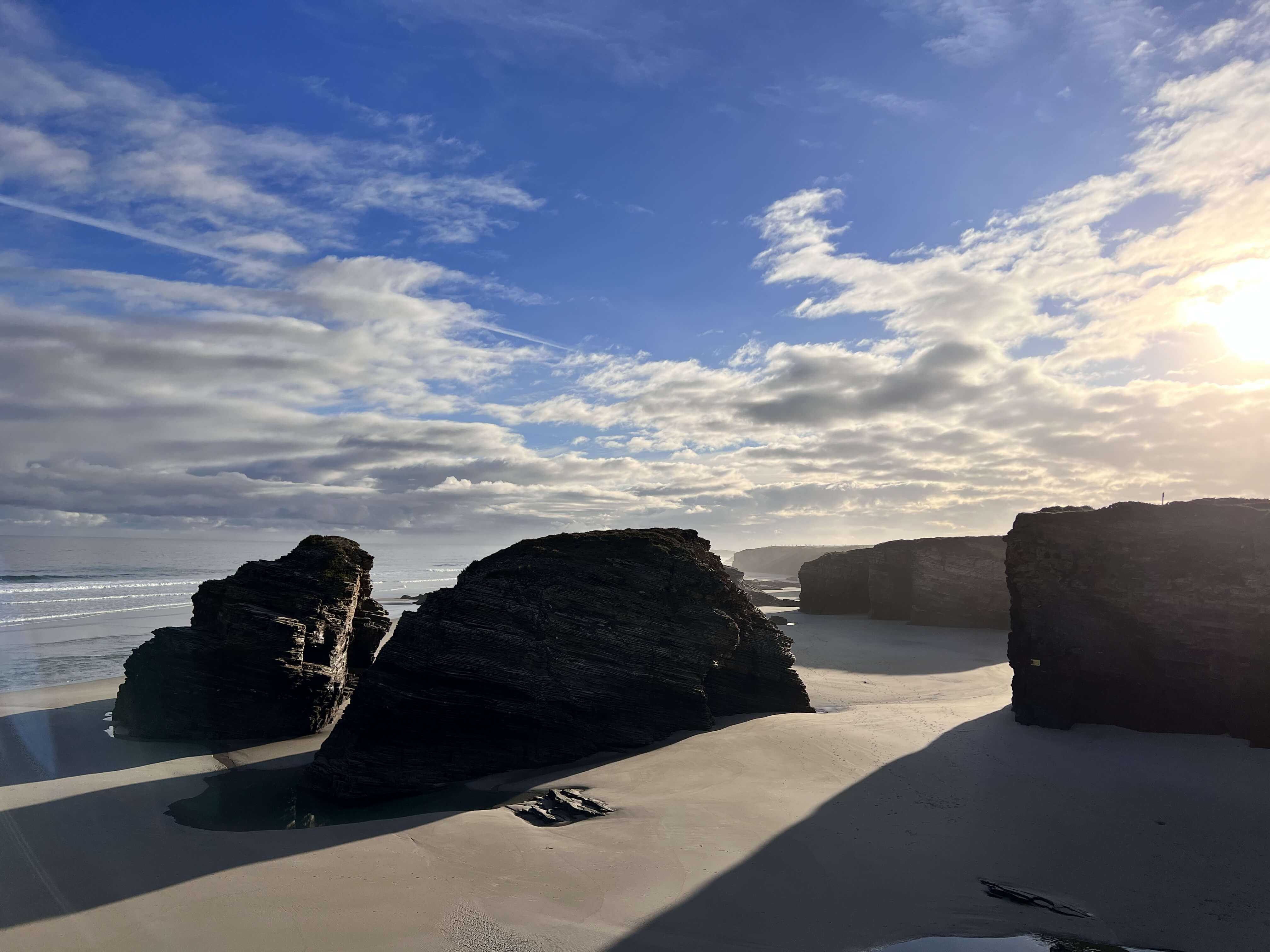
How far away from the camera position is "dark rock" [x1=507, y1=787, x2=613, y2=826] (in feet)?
47.1

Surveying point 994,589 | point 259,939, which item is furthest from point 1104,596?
point 994,589

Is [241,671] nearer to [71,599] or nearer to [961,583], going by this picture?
[961,583]

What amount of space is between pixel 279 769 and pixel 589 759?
27.1 feet

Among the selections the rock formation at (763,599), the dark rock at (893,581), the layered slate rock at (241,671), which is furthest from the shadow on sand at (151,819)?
the rock formation at (763,599)

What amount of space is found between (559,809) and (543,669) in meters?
3.67

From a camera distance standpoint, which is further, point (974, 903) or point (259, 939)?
point (974, 903)

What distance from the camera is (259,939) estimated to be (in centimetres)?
995

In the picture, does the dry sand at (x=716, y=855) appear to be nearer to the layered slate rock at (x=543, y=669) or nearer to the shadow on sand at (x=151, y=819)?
the shadow on sand at (x=151, y=819)

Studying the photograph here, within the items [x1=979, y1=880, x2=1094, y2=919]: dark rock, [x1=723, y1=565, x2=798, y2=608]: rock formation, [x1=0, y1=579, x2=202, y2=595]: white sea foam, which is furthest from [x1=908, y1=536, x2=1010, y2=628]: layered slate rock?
[x1=0, y1=579, x2=202, y2=595]: white sea foam

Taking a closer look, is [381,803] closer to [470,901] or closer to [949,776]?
[470,901]

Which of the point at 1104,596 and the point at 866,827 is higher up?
the point at 1104,596

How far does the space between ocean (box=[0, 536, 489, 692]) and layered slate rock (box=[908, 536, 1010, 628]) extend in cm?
3569

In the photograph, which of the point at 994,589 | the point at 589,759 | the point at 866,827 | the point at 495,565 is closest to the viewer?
the point at 866,827

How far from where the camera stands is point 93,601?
57938 mm
